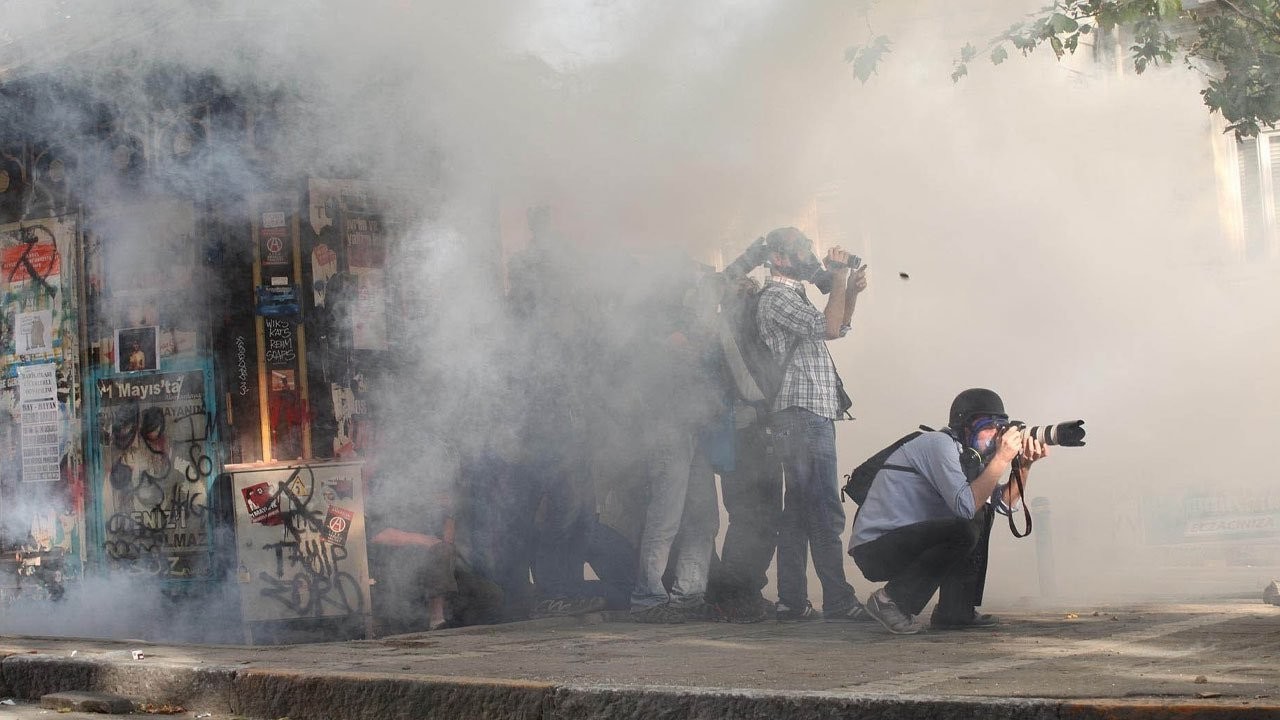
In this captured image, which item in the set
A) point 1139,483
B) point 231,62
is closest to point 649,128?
point 231,62

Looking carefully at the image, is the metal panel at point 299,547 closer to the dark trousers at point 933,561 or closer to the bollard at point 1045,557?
the dark trousers at point 933,561

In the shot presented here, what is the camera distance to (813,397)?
552 centimetres

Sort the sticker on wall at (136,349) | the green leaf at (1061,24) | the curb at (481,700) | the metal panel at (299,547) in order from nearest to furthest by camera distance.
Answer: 1. the curb at (481,700)
2. the green leaf at (1061,24)
3. the metal panel at (299,547)
4. the sticker on wall at (136,349)

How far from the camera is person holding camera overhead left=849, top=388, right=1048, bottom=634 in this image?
15.8ft

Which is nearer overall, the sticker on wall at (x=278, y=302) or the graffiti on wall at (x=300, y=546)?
the graffiti on wall at (x=300, y=546)

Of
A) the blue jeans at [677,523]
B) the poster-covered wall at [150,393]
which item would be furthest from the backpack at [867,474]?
the poster-covered wall at [150,393]

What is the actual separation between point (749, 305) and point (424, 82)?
1.53 metres

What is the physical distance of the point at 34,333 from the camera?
22.1 feet

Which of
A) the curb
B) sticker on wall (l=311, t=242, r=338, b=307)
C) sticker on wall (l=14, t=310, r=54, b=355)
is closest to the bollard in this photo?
sticker on wall (l=311, t=242, r=338, b=307)

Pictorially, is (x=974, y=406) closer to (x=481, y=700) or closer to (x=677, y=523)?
(x=677, y=523)

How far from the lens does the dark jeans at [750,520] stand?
565 centimetres

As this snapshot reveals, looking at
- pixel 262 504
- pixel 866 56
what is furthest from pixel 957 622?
pixel 262 504

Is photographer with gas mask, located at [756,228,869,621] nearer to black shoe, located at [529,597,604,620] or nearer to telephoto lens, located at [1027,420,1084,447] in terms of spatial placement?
black shoe, located at [529,597,604,620]

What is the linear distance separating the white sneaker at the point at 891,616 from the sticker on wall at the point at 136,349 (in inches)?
127
